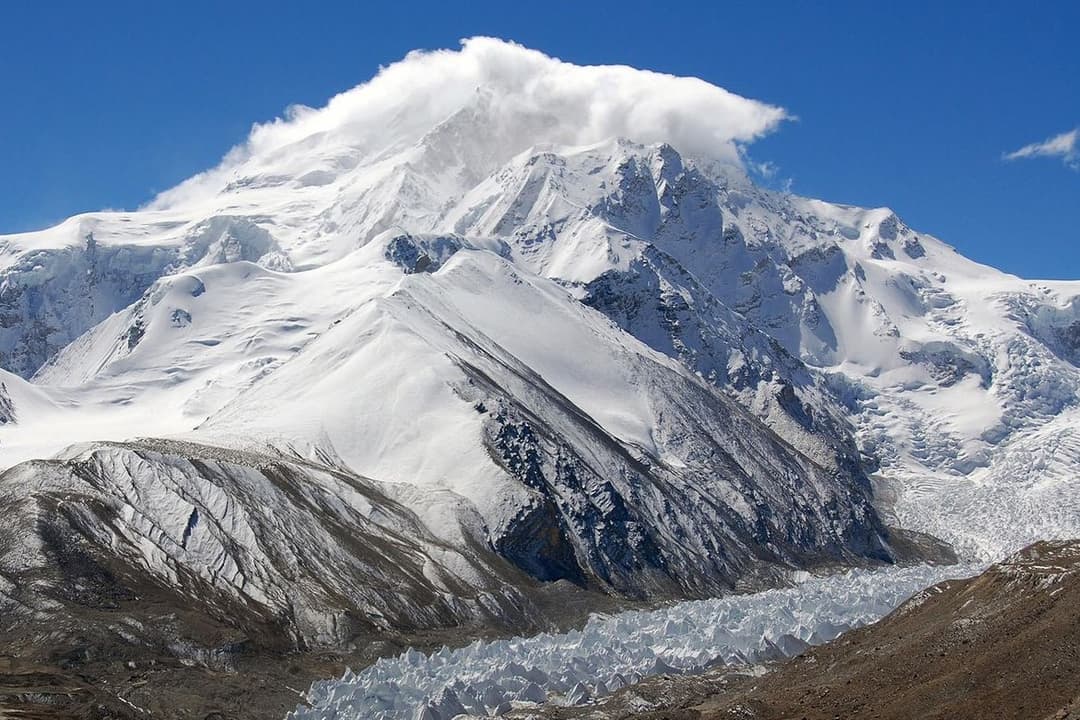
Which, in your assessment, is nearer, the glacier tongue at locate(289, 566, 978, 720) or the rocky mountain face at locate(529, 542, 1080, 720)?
the rocky mountain face at locate(529, 542, 1080, 720)

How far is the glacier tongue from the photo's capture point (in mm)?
139375

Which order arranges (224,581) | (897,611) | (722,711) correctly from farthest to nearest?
1. (224,581)
2. (897,611)
3. (722,711)

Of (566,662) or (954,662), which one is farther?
(566,662)

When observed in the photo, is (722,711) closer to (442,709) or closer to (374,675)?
(442,709)

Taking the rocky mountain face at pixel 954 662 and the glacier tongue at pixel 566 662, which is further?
the glacier tongue at pixel 566 662

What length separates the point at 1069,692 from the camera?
87312 mm

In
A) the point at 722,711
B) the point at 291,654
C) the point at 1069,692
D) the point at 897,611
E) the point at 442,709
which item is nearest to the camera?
the point at 1069,692

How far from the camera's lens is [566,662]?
153000mm

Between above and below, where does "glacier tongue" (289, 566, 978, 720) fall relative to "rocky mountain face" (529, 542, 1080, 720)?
below

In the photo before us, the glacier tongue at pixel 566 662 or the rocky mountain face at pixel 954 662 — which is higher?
the rocky mountain face at pixel 954 662

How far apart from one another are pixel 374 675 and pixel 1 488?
235 feet

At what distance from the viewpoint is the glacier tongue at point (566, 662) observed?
13938 cm

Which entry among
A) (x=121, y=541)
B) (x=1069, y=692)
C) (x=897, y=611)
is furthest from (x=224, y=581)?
(x=1069, y=692)

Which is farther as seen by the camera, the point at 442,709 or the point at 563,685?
the point at 563,685
